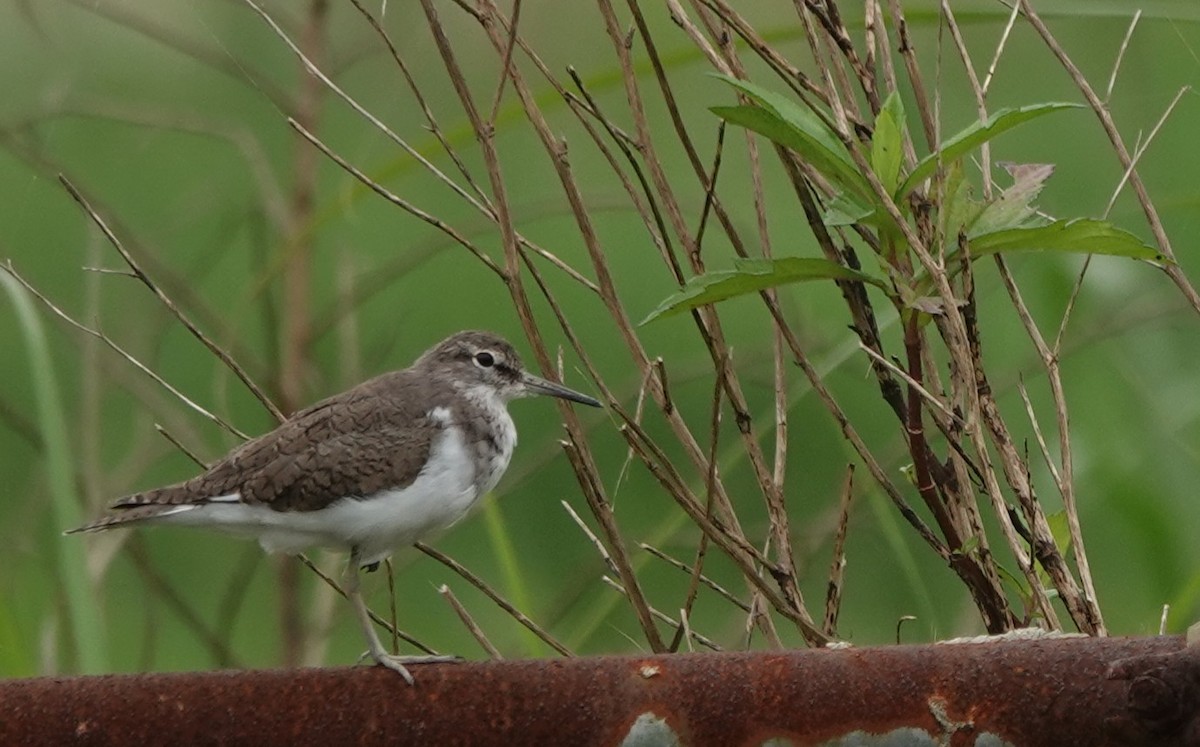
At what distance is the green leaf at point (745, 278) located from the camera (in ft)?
8.75

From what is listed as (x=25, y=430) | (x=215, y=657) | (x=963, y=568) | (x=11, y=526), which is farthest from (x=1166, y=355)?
(x=11, y=526)

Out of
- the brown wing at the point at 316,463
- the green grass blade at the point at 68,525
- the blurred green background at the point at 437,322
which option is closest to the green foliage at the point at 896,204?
the blurred green background at the point at 437,322

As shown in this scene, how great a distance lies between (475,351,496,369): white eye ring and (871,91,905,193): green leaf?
1590 millimetres

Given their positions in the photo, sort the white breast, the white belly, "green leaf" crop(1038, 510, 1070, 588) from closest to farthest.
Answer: "green leaf" crop(1038, 510, 1070, 588)
the white belly
the white breast

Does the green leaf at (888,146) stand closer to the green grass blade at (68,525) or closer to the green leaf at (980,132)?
the green leaf at (980,132)

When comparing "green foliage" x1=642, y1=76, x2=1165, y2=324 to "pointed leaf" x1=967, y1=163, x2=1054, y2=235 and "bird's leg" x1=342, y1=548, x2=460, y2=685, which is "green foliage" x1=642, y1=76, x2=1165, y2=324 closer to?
"pointed leaf" x1=967, y1=163, x2=1054, y2=235

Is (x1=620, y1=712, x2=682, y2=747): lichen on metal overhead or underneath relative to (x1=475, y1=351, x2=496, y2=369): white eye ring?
underneath

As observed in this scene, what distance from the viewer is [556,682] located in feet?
7.04

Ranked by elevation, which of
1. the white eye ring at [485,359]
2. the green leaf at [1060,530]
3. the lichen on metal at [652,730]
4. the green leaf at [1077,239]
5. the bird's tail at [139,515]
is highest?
the green leaf at [1077,239]

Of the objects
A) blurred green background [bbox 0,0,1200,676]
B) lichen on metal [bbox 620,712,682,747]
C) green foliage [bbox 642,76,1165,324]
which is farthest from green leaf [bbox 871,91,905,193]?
lichen on metal [bbox 620,712,682,747]

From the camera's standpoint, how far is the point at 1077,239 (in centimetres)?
269

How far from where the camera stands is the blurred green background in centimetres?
453

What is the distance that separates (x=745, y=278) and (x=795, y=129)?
250 millimetres

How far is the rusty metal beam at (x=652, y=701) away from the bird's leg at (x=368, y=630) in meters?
0.47
